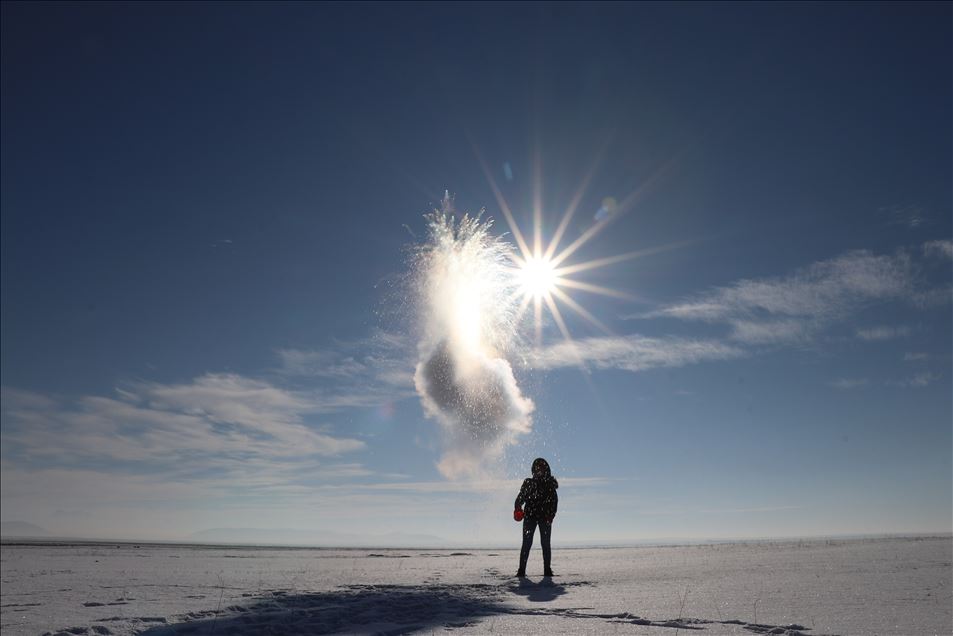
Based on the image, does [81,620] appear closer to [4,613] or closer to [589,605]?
[4,613]

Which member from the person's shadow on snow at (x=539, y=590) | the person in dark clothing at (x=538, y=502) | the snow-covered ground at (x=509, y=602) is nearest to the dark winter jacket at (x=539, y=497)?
the person in dark clothing at (x=538, y=502)

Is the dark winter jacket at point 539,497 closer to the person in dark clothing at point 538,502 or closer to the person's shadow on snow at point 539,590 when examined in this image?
the person in dark clothing at point 538,502

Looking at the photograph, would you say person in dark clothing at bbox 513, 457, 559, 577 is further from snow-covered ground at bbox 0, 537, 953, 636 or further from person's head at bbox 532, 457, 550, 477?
snow-covered ground at bbox 0, 537, 953, 636

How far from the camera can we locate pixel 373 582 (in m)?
11.6

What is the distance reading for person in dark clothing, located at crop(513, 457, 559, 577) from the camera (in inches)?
537

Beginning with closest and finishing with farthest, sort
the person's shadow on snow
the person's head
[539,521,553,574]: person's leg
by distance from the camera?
the person's shadow on snow
[539,521,553,574]: person's leg
the person's head

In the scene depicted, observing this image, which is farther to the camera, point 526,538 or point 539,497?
point 539,497

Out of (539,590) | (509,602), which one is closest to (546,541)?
(539,590)

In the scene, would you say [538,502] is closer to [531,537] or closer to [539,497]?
[539,497]

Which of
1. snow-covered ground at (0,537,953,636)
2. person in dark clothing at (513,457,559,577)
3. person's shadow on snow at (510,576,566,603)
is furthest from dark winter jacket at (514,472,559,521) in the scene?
person's shadow on snow at (510,576,566,603)

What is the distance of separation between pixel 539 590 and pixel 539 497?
3.84m

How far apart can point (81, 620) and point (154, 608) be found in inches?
39.1

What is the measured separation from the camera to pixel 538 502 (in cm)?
1381

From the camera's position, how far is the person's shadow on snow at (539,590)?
892cm
